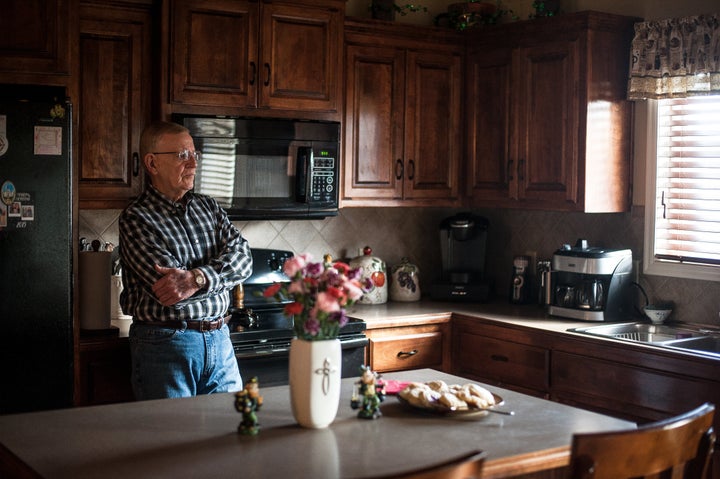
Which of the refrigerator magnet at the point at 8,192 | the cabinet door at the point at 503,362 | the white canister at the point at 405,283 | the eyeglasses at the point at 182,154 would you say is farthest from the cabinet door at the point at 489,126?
the refrigerator magnet at the point at 8,192

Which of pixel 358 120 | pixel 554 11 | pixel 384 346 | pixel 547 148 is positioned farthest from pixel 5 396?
pixel 554 11

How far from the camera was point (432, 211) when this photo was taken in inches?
209

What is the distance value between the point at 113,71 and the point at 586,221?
2.29 metres

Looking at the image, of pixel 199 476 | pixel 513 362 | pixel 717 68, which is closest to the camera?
pixel 199 476

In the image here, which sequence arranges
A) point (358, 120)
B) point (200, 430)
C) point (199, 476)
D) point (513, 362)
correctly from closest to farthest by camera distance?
point (199, 476) → point (200, 430) → point (513, 362) → point (358, 120)

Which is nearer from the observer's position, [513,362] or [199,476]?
[199,476]

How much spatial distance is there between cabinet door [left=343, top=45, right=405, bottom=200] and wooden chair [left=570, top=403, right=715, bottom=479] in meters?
2.66

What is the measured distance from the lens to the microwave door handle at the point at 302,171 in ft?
14.2

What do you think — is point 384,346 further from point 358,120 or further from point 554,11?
point 554,11

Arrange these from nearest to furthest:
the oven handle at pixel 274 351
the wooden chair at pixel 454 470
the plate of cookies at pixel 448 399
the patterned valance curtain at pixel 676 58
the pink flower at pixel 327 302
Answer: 1. the wooden chair at pixel 454 470
2. the pink flower at pixel 327 302
3. the plate of cookies at pixel 448 399
4. the oven handle at pixel 274 351
5. the patterned valance curtain at pixel 676 58

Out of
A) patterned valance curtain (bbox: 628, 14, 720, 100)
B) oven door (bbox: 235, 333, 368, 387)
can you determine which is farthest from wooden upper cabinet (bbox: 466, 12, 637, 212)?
oven door (bbox: 235, 333, 368, 387)

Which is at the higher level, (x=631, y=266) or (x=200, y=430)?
(x=631, y=266)

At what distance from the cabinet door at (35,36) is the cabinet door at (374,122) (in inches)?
54.1

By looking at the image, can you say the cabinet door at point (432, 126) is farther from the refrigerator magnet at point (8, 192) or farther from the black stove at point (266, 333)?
the refrigerator magnet at point (8, 192)
